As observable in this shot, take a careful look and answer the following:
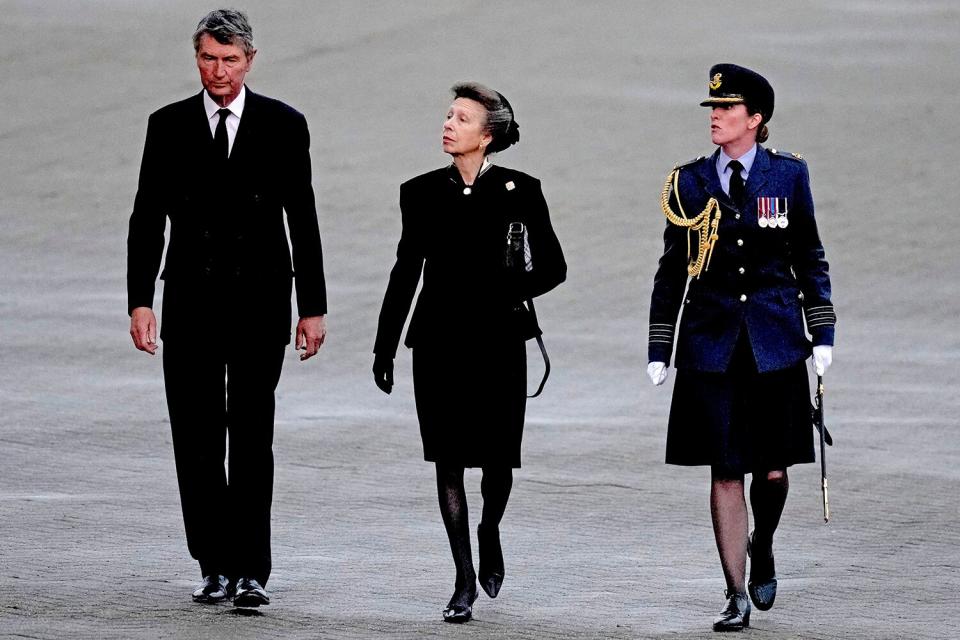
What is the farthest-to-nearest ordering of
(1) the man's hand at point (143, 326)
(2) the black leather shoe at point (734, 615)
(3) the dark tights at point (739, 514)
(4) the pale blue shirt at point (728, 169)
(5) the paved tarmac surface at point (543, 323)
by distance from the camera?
(5) the paved tarmac surface at point (543, 323) < (1) the man's hand at point (143, 326) < (4) the pale blue shirt at point (728, 169) < (3) the dark tights at point (739, 514) < (2) the black leather shoe at point (734, 615)

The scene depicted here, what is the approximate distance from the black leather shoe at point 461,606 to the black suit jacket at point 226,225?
102cm

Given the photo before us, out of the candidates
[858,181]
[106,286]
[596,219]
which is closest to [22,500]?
[106,286]

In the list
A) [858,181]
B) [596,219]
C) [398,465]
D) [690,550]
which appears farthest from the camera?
[858,181]

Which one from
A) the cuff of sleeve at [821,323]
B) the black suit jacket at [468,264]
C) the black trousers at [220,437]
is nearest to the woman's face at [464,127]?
the black suit jacket at [468,264]

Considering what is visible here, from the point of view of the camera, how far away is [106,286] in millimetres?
15945

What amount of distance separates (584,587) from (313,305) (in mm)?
1399

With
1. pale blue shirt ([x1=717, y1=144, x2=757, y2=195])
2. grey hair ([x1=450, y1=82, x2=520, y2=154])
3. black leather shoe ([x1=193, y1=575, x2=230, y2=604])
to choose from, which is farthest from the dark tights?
black leather shoe ([x1=193, y1=575, x2=230, y2=604])

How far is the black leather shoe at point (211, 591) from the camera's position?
688 centimetres

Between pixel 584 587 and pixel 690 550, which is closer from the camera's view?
pixel 584 587

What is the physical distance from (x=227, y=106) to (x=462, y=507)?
1505 mm

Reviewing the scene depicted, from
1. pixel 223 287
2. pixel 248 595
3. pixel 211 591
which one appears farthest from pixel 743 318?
pixel 211 591

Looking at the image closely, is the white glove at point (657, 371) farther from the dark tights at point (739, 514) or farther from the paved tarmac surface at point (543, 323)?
the paved tarmac surface at point (543, 323)

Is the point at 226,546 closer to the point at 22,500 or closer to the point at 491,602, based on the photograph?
the point at 491,602

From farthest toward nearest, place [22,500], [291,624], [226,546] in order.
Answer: [22,500] → [226,546] → [291,624]
